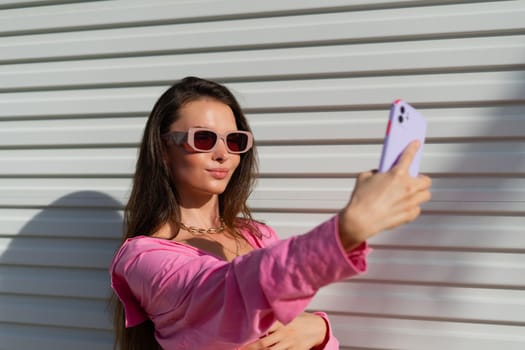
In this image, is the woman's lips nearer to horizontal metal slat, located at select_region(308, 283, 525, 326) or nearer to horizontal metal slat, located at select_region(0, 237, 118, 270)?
horizontal metal slat, located at select_region(308, 283, 525, 326)

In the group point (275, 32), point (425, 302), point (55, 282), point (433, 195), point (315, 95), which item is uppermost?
point (275, 32)

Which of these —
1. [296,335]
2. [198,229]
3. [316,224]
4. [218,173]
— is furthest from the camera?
[316,224]

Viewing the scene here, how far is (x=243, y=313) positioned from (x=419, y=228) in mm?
1401

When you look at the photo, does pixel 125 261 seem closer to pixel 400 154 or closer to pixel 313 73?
pixel 400 154

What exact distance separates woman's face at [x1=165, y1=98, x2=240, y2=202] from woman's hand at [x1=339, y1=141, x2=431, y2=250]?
94cm

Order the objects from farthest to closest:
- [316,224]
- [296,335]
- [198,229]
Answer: [316,224] → [198,229] → [296,335]

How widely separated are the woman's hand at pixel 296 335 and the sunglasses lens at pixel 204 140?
70 centimetres

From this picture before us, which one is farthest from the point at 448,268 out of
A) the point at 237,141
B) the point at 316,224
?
the point at 237,141

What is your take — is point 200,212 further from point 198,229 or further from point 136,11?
point 136,11

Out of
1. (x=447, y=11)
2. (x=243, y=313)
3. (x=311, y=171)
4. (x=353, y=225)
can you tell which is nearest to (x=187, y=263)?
(x=243, y=313)

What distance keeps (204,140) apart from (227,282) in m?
0.81

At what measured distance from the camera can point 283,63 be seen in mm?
2660

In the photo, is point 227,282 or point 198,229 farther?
point 198,229

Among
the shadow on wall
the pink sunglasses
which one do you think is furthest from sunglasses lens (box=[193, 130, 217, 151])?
the shadow on wall
